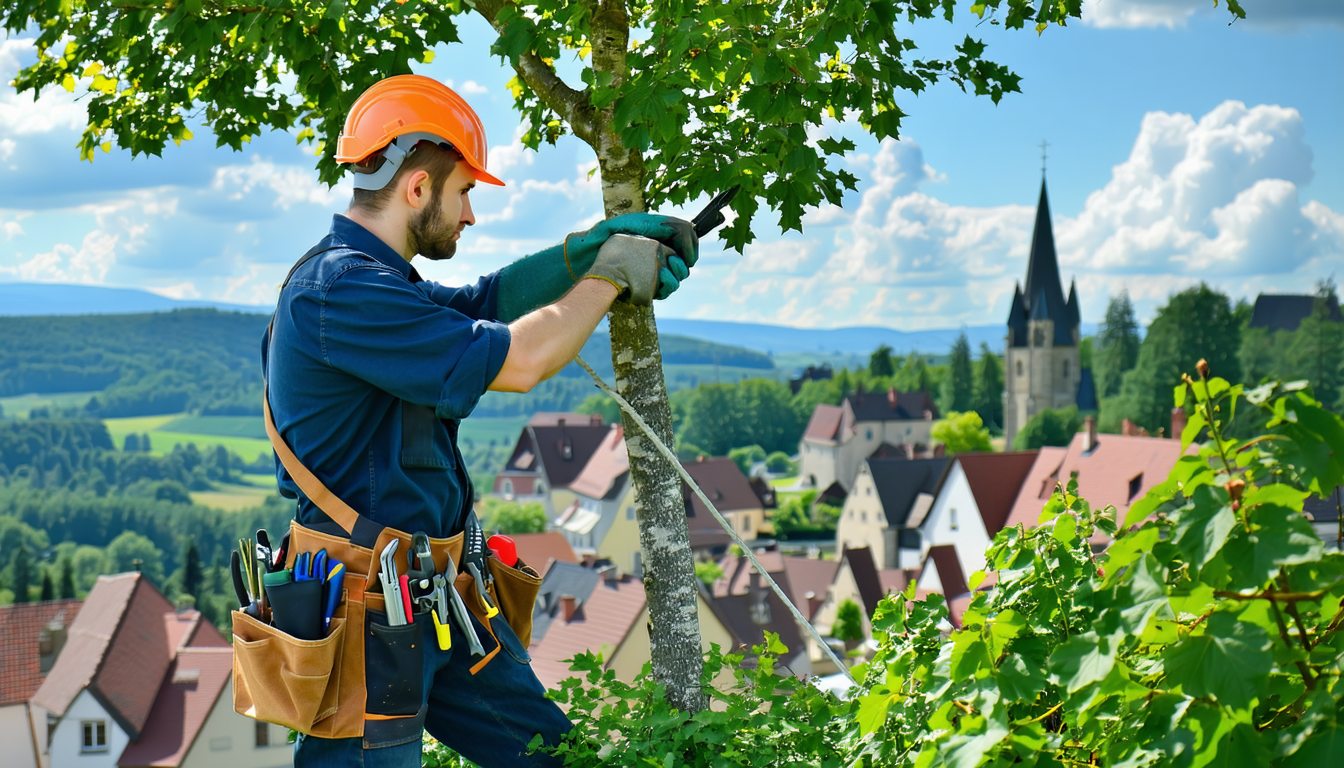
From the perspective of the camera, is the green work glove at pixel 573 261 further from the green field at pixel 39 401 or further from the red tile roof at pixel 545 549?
the green field at pixel 39 401

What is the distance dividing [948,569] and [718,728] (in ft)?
108

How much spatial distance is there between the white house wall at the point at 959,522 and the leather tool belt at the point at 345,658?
124ft

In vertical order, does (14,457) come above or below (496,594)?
below

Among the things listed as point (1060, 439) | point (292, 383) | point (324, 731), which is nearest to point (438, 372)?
point (292, 383)

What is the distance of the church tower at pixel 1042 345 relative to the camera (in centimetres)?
8800

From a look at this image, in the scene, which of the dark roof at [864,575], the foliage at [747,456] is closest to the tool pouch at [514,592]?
the dark roof at [864,575]

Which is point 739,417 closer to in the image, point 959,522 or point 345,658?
point 959,522

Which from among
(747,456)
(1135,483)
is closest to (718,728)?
(1135,483)

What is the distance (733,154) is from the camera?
11.0ft

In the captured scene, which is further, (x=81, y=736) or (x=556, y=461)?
(x=556, y=461)

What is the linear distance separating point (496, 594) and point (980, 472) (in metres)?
38.5

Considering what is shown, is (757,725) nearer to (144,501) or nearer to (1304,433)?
(1304,433)

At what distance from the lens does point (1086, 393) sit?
307ft

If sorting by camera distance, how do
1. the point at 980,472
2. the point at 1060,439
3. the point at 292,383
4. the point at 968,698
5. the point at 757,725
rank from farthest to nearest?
the point at 1060,439, the point at 980,472, the point at 757,725, the point at 292,383, the point at 968,698
